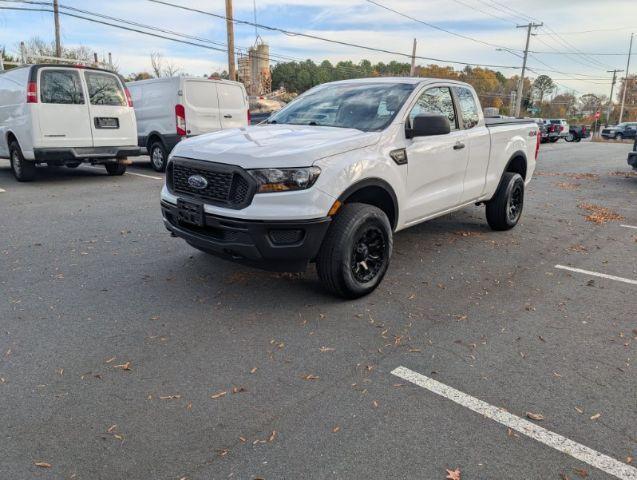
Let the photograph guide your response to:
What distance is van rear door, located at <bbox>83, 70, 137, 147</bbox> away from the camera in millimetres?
9156

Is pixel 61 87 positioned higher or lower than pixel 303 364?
higher

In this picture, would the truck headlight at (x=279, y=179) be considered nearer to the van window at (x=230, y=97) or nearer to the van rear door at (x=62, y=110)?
the van rear door at (x=62, y=110)

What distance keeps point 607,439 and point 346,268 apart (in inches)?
78.2

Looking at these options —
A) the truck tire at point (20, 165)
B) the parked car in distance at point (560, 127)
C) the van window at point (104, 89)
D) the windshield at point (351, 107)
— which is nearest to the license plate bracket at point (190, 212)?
the windshield at point (351, 107)

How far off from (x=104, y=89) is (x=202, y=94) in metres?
2.38

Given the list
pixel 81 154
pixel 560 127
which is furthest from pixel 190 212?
pixel 560 127

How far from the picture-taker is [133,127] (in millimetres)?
9852

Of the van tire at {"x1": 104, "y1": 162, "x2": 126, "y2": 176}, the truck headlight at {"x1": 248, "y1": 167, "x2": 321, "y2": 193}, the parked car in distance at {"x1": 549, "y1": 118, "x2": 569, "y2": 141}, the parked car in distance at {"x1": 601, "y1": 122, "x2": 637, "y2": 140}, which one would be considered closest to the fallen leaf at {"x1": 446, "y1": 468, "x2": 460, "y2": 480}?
the truck headlight at {"x1": 248, "y1": 167, "x2": 321, "y2": 193}

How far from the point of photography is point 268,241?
11.6 ft

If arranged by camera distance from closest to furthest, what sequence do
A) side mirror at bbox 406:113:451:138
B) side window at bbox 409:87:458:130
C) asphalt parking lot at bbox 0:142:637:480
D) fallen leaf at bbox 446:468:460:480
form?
fallen leaf at bbox 446:468:460:480
asphalt parking lot at bbox 0:142:637:480
side mirror at bbox 406:113:451:138
side window at bbox 409:87:458:130

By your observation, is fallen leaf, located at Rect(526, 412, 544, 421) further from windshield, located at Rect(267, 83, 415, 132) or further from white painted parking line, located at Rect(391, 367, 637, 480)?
windshield, located at Rect(267, 83, 415, 132)

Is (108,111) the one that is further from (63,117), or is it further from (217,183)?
(217,183)

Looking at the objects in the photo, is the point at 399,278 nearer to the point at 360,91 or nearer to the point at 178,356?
the point at 360,91

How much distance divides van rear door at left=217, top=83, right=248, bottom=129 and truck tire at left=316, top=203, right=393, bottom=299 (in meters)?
8.25
